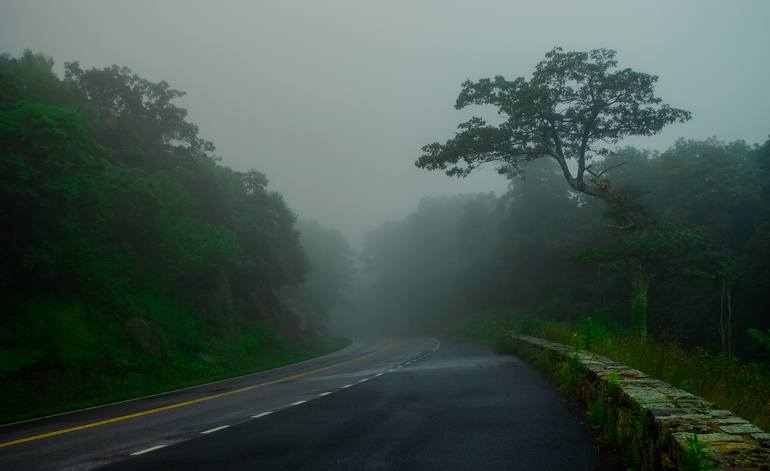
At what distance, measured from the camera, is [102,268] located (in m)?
22.5

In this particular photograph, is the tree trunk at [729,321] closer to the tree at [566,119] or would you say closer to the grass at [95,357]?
the tree at [566,119]

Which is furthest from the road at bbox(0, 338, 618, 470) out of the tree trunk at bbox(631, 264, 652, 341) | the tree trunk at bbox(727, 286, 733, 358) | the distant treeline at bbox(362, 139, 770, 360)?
the tree trunk at bbox(727, 286, 733, 358)

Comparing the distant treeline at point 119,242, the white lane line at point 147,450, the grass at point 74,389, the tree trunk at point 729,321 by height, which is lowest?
the tree trunk at point 729,321

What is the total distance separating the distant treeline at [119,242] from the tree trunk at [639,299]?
17564 mm

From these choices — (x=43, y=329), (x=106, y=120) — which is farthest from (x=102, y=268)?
(x=106, y=120)

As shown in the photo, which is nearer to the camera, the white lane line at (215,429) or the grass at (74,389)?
the white lane line at (215,429)

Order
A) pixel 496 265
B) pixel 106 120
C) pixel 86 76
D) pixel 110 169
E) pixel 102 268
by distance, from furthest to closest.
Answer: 1. pixel 496 265
2. pixel 86 76
3. pixel 106 120
4. pixel 110 169
5. pixel 102 268

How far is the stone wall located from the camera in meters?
4.04

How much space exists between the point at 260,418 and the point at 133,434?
6.58 ft

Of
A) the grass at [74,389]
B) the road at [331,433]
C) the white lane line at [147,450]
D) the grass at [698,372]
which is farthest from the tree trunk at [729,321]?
the white lane line at [147,450]

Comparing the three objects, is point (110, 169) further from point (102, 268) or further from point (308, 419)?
point (308, 419)

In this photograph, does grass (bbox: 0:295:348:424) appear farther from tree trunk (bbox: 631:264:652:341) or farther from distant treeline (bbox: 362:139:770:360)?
distant treeline (bbox: 362:139:770:360)

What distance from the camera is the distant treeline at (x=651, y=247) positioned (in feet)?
72.5

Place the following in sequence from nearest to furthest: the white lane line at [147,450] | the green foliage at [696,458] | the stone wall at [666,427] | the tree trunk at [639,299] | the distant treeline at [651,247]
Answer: the green foliage at [696,458]
the stone wall at [666,427]
the white lane line at [147,450]
the tree trunk at [639,299]
the distant treeline at [651,247]
